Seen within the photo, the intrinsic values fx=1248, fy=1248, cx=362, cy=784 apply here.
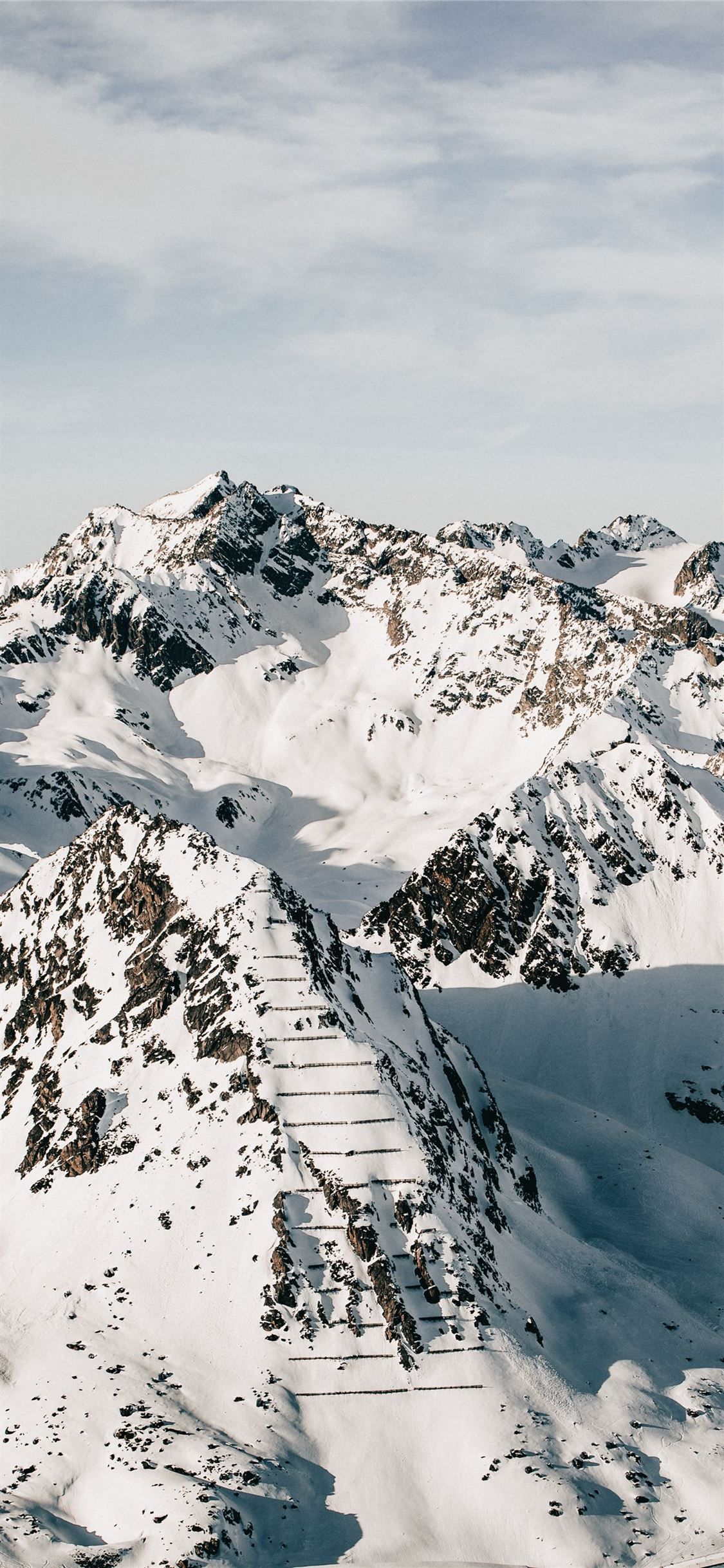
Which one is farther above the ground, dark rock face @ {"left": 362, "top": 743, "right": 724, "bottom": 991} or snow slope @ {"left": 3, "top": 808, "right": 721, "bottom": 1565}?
dark rock face @ {"left": 362, "top": 743, "right": 724, "bottom": 991}

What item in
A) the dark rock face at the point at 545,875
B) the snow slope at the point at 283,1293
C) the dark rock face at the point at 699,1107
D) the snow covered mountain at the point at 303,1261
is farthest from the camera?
the dark rock face at the point at 545,875

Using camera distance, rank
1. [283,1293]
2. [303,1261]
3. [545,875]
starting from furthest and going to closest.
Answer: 1. [545,875]
2. [303,1261]
3. [283,1293]

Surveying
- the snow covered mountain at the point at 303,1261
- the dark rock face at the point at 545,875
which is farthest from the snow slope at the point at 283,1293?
the dark rock face at the point at 545,875

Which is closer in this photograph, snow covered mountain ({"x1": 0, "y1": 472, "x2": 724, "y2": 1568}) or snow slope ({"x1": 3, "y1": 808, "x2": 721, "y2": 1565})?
snow slope ({"x1": 3, "y1": 808, "x2": 721, "y2": 1565})

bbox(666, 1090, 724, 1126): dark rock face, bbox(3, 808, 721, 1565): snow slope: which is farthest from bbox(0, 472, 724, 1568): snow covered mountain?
bbox(666, 1090, 724, 1126): dark rock face

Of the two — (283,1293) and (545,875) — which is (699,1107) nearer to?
(545,875)

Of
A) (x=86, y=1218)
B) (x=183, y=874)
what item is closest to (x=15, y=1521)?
(x=86, y=1218)

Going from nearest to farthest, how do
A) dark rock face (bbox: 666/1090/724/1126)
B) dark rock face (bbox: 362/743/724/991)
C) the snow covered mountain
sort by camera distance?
the snow covered mountain < dark rock face (bbox: 666/1090/724/1126) < dark rock face (bbox: 362/743/724/991)

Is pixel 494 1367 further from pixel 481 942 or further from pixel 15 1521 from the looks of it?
pixel 481 942

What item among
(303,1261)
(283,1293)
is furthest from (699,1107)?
(283,1293)

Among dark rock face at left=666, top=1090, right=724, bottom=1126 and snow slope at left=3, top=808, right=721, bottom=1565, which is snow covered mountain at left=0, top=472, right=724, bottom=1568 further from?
dark rock face at left=666, top=1090, right=724, bottom=1126

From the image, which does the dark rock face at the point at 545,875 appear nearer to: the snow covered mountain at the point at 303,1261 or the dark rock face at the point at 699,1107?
the dark rock face at the point at 699,1107
